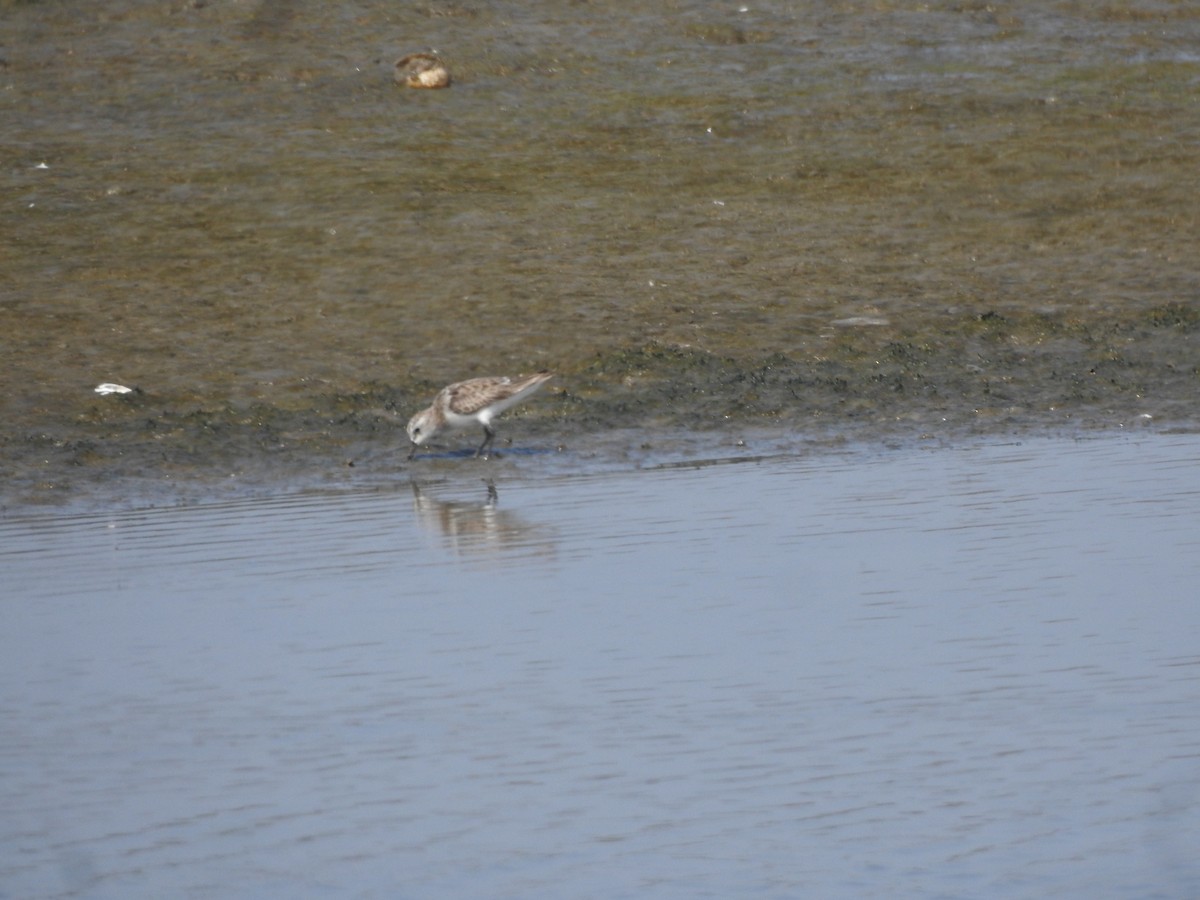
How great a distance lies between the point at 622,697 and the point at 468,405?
5736 millimetres

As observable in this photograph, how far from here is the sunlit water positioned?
19.8 ft

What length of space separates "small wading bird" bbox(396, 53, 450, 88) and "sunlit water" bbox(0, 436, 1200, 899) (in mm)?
11907

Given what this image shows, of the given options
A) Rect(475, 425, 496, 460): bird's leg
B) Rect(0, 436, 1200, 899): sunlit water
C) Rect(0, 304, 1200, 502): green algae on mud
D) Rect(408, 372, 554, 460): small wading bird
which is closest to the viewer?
Rect(0, 436, 1200, 899): sunlit water

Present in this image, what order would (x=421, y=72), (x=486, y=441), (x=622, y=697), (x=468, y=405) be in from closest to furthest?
(x=622, y=697) → (x=468, y=405) → (x=486, y=441) → (x=421, y=72)

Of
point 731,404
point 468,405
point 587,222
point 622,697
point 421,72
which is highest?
point 421,72

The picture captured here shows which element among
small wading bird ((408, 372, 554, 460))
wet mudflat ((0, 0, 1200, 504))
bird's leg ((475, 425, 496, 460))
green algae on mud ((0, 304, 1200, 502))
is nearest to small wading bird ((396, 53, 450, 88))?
wet mudflat ((0, 0, 1200, 504))

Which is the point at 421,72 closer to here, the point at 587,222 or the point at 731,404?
the point at 587,222

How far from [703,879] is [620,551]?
14.0 feet

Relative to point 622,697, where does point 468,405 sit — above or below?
above

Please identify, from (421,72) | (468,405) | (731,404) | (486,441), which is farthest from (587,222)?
(421,72)

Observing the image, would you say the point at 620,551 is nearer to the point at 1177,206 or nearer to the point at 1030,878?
the point at 1030,878

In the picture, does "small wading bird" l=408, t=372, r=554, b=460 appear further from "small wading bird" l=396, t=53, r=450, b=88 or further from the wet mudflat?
"small wading bird" l=396, t=53, r=450, b=88

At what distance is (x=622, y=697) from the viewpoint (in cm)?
760

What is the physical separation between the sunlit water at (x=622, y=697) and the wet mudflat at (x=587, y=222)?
9.11 feet
